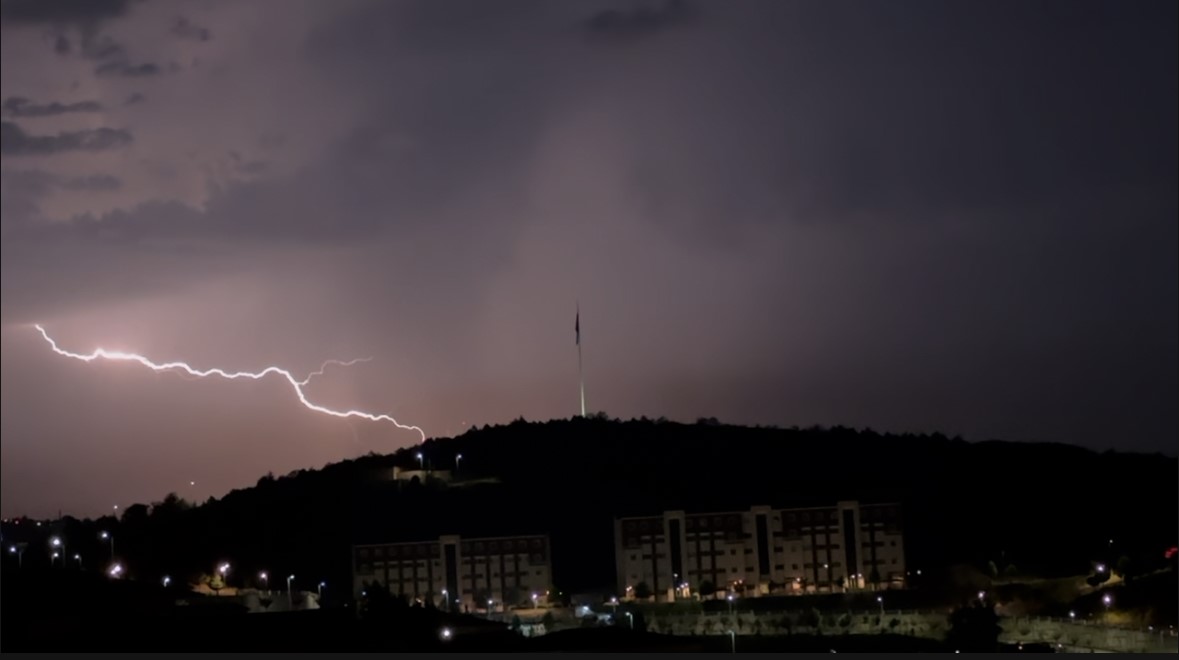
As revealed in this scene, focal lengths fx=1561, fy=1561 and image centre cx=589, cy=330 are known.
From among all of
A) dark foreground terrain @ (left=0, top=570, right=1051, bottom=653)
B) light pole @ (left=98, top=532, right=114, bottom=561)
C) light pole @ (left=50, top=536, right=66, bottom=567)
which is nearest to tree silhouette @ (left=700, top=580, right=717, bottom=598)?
dark foreground terrain @ (left=0, top=570, right=1051, bottom=653)

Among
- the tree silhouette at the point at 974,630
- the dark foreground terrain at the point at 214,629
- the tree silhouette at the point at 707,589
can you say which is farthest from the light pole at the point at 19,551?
the tree silhouette at the point at 974,630

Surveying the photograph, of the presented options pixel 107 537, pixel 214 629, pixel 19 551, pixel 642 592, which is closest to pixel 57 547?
pixel 107 537

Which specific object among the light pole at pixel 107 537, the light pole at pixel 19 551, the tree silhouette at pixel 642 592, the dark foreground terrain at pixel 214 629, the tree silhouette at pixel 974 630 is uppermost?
the light pole at pixel 107 537

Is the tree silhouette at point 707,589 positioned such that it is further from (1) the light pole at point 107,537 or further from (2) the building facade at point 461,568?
(1) the light pole at point 107,537

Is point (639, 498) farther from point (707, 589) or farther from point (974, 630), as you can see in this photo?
point (974, 630)

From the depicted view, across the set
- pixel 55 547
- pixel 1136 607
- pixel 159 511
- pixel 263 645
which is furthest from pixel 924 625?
pixel 159 511
